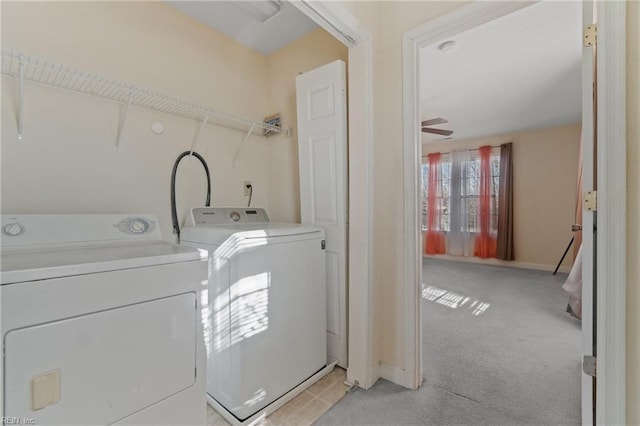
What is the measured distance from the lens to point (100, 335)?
3.13 feet

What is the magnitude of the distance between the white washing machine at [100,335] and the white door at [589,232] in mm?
1595

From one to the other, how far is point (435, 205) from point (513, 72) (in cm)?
354

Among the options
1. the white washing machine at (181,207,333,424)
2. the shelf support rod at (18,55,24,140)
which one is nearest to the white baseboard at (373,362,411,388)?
the white washing machine at (181,207,333,424)

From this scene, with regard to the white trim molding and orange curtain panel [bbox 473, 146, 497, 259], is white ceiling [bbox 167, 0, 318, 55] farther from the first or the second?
orange curtain panel [bbox 473, 146, 497, 259]

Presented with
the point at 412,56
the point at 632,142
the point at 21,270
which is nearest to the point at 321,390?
the point at 21,270

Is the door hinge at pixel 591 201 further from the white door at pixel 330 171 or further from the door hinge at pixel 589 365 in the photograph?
the white door at pixel 330 171

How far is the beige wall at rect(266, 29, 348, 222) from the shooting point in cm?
230

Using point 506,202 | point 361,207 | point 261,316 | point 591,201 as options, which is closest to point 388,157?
point 361,207

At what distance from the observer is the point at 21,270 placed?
0.83 m

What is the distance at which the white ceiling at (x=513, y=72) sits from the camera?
2.23m

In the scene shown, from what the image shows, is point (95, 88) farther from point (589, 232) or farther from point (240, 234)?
point (589, 232)

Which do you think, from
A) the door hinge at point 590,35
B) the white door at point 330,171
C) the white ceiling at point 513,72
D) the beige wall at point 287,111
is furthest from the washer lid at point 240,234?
the white ceiling at point 513,72

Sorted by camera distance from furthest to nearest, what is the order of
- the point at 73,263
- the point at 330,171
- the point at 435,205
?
the point at 435,205 < the point at 330,171 < the point at 73,263

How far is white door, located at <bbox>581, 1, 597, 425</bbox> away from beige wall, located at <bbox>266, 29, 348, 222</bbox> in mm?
1618
